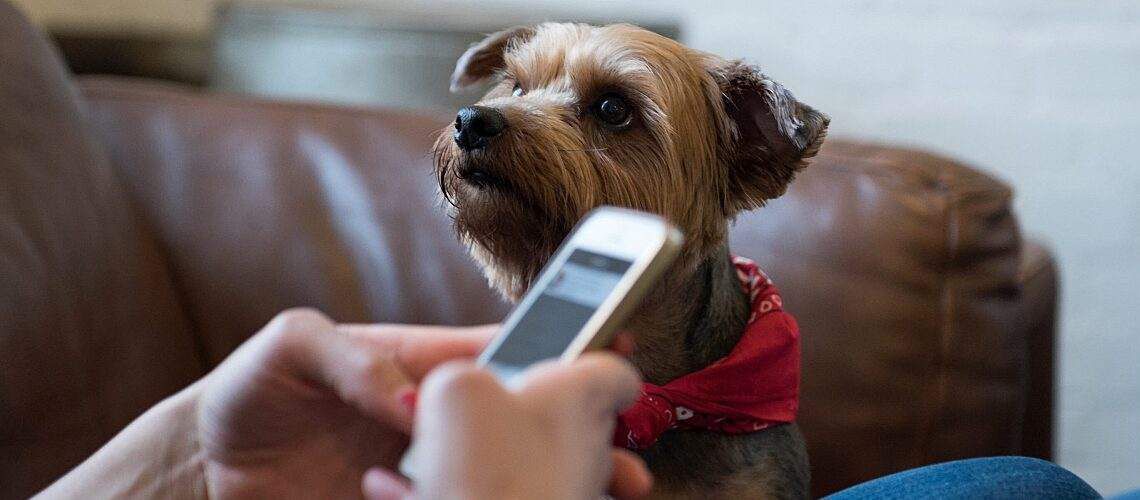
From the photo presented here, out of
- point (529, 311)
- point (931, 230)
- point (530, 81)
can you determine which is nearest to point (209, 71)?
point (530, 81)

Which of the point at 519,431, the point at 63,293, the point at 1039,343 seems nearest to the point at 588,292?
the point at 519,431

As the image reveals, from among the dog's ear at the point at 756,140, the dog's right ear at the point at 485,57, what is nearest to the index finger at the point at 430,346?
the dog's ear at the point at 756,140

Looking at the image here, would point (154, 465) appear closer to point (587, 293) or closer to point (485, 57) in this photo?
point (587, 293)

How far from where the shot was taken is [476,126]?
0.90 meters

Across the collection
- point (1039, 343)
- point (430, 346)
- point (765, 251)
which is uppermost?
point (430, 346)

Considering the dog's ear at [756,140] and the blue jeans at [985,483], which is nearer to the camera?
the blue jeans at [985,483]

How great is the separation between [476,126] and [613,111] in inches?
5.9

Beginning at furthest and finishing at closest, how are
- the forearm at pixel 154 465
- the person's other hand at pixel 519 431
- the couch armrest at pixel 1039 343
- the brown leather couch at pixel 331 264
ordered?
the couch armrest at pixel 1039 343, the brown leather couch at pixel 331 264, the forearm at pixel 154 465, the person's other hand at pixel 519 431

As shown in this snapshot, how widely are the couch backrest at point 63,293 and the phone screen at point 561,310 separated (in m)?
0.66

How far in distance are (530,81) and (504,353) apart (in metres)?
0.54

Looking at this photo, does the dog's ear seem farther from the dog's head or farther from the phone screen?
the phone screen

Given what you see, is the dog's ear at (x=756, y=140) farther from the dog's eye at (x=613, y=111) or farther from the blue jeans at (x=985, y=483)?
the blue jeans at (x=985, y=483)

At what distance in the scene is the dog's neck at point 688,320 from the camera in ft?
3.09

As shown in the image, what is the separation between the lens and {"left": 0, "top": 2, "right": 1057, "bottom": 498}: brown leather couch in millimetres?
1085
